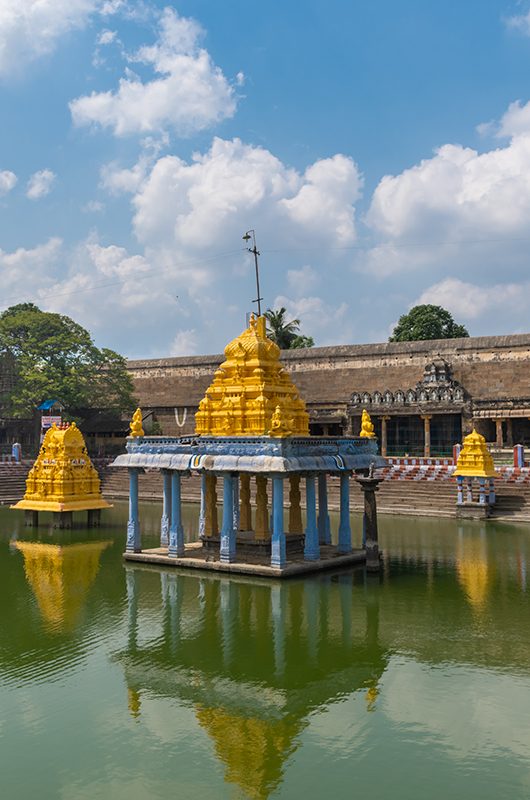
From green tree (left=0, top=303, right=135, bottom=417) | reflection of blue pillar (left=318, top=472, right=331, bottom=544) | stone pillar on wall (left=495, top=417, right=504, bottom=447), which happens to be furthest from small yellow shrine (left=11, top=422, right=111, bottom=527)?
stone pillar on wall (left=495, top=417, right=504, bottom=447)

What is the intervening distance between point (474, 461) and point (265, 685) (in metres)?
17.7

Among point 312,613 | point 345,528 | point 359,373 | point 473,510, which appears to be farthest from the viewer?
point 359,373

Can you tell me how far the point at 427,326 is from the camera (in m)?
56.4

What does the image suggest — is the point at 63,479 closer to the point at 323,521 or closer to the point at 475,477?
the point at 323,521

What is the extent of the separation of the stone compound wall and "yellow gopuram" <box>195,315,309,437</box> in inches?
829

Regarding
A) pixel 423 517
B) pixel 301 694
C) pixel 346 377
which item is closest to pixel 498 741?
pixel 301 694

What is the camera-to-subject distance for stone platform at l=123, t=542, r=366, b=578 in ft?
50.6

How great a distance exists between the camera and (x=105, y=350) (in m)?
40.6

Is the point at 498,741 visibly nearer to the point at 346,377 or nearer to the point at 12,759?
the point at 12,759

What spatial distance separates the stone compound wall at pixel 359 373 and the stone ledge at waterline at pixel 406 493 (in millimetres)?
9577

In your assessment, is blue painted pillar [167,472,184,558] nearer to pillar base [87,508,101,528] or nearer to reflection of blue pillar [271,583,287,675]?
reflection of blue pillar [271,583,287,675]

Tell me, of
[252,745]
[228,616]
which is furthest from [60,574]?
[252,745]

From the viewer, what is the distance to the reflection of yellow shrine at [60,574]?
13.3m

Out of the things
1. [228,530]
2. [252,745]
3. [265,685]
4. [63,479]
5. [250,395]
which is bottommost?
[252,745]
